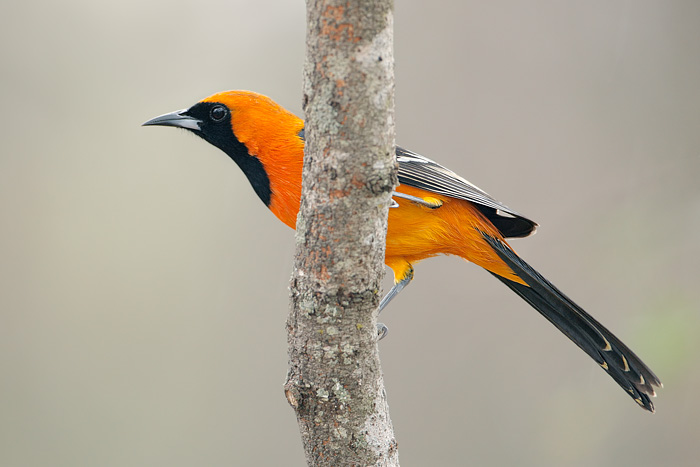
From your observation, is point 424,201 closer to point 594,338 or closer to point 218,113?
point 594,338

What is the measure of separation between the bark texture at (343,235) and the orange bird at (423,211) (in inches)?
37.9

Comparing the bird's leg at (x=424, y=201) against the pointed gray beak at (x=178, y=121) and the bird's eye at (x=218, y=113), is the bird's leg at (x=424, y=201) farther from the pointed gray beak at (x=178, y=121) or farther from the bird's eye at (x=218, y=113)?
the pointed gray beak at (x=178, y=121)

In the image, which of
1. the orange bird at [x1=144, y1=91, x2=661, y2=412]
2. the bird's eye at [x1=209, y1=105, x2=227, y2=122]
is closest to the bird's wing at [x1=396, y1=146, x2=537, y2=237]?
the orange bird at [x1=144, y1=91, x2=661, y2=412]

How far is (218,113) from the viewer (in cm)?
258

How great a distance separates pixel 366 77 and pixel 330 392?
2.52 feet

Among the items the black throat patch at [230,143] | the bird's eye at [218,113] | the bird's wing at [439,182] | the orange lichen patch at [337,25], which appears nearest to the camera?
the orange lichen patch at [337,25]

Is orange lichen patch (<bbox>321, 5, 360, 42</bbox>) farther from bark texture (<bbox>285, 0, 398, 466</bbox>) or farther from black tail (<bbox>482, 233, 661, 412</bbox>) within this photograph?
black tail (<bbox>482, 233, 661, 412</bbox>)

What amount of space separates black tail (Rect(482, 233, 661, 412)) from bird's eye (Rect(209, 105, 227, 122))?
1271 millimetres

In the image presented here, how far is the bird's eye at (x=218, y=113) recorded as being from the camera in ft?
8.45

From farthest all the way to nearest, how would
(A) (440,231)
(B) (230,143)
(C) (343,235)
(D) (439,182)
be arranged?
1. (B) (230,143)
2. (A) (440,231)
3. (D) (439,182)
4. (C) (343,235)

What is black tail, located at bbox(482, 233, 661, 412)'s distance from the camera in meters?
2.35

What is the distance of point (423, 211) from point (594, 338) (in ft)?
2.85

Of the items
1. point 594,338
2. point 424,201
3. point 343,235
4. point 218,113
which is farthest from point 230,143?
point 594,338

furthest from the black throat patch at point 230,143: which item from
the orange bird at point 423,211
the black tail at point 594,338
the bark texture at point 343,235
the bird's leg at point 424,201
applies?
the bark texture at point 343,235
